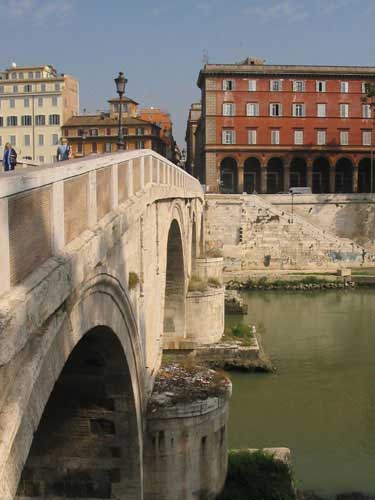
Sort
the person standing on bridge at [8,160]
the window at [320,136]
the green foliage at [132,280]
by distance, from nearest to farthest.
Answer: the green foliage at [132,280] < the person standing on bridge at [8,160] < the window at [320,136]

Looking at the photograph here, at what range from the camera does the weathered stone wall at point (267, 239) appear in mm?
34562

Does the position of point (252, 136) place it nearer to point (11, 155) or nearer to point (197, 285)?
point (197, 285)

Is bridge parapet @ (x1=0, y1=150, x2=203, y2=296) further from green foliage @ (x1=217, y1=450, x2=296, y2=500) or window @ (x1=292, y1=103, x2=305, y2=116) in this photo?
window @ (x1=292, y1=103, x2=305, y2=116)

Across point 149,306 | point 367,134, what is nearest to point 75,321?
point 149,306

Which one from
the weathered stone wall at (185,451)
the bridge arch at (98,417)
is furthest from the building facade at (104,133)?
the bridge arch at (98,417)

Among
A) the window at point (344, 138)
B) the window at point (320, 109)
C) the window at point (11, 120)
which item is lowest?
the window at point (344, 138)

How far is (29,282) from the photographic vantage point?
133 inches

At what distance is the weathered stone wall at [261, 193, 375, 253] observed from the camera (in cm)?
3712

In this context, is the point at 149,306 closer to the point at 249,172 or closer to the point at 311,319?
the point at 311,319

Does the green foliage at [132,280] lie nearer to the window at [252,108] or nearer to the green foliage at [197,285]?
the green foliage at [197,285]

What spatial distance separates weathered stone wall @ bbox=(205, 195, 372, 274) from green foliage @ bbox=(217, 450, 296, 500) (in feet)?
77.0

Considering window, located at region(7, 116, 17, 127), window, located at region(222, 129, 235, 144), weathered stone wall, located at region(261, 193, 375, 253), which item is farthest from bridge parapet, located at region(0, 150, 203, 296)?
window, located at region(7, 116, 17, 127)

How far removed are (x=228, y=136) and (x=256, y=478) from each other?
32130 mm

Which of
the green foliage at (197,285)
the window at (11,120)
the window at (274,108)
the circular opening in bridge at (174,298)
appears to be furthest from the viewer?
the window at (11,120)
